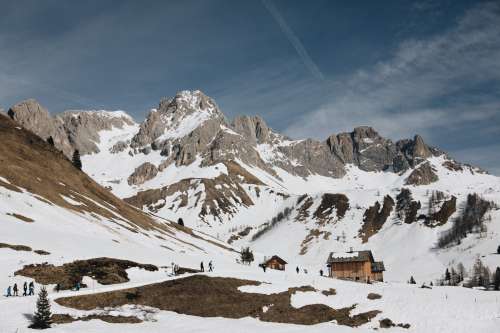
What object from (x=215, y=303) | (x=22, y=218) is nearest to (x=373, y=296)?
(x=215, y=303)

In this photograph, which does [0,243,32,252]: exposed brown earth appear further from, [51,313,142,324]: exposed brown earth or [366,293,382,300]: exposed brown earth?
[366,293,382,300]: exposed brown earth

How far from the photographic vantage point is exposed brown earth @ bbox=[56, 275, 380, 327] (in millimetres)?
50156

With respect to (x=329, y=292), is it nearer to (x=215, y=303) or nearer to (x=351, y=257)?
(x=215, y=303)

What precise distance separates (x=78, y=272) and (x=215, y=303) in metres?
17.7

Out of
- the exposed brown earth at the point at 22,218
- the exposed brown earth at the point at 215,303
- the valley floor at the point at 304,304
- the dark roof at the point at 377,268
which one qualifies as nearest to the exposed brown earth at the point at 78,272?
the valley floor at the point at 304,304

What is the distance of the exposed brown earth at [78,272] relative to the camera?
179 ft

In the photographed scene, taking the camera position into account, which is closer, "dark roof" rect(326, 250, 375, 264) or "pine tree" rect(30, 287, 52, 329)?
"pine tree" rect(30, 287, 52, 329)

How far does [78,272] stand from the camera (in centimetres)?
5844

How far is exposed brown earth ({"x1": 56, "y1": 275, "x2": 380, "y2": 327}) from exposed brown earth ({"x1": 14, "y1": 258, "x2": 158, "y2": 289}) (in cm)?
713

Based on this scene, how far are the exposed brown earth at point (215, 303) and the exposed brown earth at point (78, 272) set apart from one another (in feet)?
23.4

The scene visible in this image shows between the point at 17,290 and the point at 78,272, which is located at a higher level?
the point at 78,272

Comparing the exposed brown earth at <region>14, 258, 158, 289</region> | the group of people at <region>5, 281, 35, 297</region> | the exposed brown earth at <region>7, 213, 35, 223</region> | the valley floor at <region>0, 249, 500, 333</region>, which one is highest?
the exposed brown earth at <region>7, 213, 35, 223</region>

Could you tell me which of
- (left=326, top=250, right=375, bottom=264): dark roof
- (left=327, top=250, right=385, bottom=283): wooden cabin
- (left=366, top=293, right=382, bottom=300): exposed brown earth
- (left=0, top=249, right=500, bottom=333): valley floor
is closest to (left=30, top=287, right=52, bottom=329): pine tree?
(left=0, top=249, right=500, bottom=333): valley floor

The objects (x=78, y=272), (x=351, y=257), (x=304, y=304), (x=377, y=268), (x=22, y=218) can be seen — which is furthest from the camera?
(x=377, y=268)
